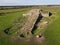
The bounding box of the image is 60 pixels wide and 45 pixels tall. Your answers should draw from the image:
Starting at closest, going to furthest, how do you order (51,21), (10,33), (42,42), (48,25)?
(42,42), (10,33), (48,25), (51,21)

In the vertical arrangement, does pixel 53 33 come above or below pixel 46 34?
below

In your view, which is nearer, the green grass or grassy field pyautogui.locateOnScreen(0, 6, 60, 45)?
grassy field pyautogui.locateOnScreen(0, 6, 60, 45)

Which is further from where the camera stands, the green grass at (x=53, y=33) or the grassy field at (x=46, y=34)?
the green grass at (x=53, y=33)

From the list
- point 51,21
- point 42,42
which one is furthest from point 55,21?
point 42,42

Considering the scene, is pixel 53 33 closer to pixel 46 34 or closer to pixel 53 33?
pixel 53 33

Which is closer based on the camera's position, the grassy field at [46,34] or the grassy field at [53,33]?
the grassy field at [46,34]

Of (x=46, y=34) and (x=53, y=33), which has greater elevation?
(x=46, y=34)

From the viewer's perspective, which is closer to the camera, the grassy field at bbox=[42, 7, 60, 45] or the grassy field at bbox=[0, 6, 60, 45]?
the grassy field at bbox=[0, 6, 60, 45]

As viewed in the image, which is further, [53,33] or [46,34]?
[53,33]

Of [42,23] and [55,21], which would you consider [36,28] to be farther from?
[55,21]

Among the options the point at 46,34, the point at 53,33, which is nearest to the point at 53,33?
the point at 53,33

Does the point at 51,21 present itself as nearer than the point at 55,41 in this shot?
No
